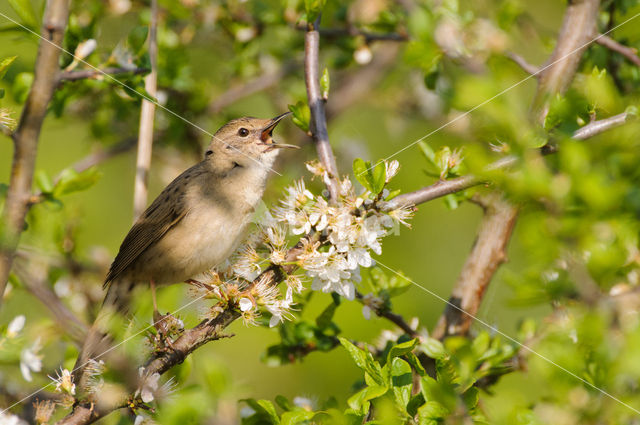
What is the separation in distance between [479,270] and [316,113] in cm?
98

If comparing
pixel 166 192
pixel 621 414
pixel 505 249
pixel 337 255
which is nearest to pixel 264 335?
pixel 166 192

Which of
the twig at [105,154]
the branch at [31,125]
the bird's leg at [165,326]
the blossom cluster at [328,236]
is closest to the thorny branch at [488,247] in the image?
the blossom cluster at [328,236]

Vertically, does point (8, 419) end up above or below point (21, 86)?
below

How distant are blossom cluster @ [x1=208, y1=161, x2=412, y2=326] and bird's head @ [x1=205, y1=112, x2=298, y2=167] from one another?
4.26ft

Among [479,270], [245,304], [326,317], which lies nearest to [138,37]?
[245,304]

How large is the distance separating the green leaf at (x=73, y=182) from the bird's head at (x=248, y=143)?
119 centimetres

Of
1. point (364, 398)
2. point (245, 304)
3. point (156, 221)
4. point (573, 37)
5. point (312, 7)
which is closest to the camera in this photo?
point (364, 398)

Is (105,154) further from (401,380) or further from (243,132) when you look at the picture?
(401,380)

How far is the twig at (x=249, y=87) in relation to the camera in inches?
175

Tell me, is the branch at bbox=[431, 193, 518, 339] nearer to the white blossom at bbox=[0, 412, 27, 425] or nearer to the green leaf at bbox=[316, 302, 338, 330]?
the green leaf at bbox=[316, 302, 338, 330]

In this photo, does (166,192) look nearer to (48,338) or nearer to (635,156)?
(48,338)

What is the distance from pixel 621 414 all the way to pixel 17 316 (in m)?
1.94

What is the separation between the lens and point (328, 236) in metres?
2.20

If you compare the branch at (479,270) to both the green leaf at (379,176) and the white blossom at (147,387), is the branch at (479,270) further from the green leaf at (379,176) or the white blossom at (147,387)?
the white blossom at (147,387)
